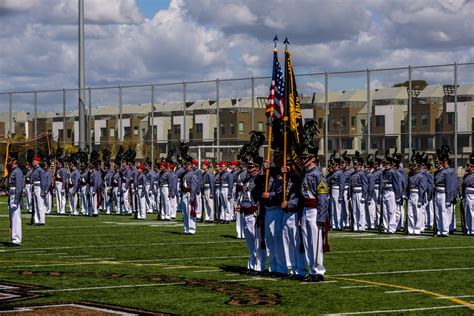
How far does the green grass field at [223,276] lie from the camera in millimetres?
→ 13953

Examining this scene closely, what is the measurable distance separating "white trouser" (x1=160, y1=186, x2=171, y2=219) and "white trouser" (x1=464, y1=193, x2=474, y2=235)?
11.6 metres

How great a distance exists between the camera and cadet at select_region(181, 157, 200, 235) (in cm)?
2784

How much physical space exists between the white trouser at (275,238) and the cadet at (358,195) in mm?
13322

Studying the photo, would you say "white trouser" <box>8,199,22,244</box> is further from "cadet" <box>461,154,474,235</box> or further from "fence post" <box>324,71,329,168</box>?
"fence post" <box>324,71,329,168</box>

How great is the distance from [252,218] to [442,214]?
10721 millimetres

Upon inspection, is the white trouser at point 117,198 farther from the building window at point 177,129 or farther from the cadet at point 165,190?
the building window at point 177,129

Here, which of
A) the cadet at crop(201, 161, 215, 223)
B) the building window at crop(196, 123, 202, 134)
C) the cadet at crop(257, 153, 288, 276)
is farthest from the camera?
the building window at crop(196, 123, 202, 134)

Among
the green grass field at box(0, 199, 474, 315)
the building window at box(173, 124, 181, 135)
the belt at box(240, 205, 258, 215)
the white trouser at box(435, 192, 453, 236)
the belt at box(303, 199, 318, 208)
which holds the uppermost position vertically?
the building window at box(173, 124, 181, 135)

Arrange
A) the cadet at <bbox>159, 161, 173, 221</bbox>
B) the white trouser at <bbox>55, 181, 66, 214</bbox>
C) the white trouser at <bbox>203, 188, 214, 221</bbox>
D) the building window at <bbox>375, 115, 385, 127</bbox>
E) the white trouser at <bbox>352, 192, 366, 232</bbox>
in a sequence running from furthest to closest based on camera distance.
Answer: the building window at <bbox>375, 115, 385, 127</bbox>, the white trouser at <bbox>55, 181, 66, 214</bbox>, the cadet at <bbox>159, 161, 173, 221</bbox>, the white trouser at <bbox>203, 188, 214, 221</bbox>, the white trouser at <bbox>352, 192, 366, 232</bbox>

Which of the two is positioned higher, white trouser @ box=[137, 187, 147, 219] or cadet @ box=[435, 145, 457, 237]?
cadet @ box=[435, 145, 457, 237]

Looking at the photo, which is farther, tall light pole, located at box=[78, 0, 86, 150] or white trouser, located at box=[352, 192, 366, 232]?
tall light pole, located at box=[78, 0, 86, 150]

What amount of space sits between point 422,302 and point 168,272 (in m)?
5.19

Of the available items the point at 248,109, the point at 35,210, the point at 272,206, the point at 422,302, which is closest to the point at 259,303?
the point at 422,302

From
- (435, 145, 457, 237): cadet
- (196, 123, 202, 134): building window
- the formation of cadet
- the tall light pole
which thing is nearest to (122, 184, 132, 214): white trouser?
the formation of cadet
